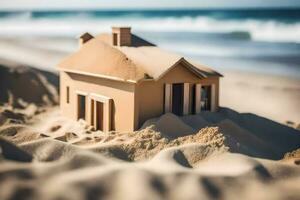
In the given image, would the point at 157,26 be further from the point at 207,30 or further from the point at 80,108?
the point at 80,108

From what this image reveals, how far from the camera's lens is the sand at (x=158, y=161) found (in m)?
8.98

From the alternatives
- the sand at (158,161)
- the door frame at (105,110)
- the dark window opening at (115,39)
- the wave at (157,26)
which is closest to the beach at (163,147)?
the sand at (158,161)

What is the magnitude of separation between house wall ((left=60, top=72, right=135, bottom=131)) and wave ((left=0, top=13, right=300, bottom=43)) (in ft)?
81.3

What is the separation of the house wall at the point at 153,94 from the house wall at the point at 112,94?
0.22 metres

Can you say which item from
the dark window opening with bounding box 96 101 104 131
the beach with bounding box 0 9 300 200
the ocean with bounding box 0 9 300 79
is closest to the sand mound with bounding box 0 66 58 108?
the beach with bounding box 0 9 300 200

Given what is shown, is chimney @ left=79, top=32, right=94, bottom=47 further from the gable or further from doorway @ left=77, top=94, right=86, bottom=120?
the gable

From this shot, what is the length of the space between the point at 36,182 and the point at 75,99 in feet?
22.1

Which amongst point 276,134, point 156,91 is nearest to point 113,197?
point 156,91

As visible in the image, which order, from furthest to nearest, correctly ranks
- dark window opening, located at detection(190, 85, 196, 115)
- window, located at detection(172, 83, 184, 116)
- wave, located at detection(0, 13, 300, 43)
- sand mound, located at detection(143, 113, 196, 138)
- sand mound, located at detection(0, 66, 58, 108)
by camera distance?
wave, located at detection(0, 13, 300, 43) < sand mound, located at detection(0, 66, 58, 108) < dark window opening, located at detection(190, 85, 196, 115) < window, located at detection(172, 83, 184, 116) < sand mound, located at detection(143, 113, 196, 138)

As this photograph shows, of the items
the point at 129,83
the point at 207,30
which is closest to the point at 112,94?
the point at 129,83

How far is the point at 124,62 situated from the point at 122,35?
218cm

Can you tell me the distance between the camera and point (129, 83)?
42.4ft

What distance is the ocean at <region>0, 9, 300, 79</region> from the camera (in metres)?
30.9

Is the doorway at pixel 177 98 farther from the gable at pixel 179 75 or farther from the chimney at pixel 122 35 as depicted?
the chimney at pixel 122 35
